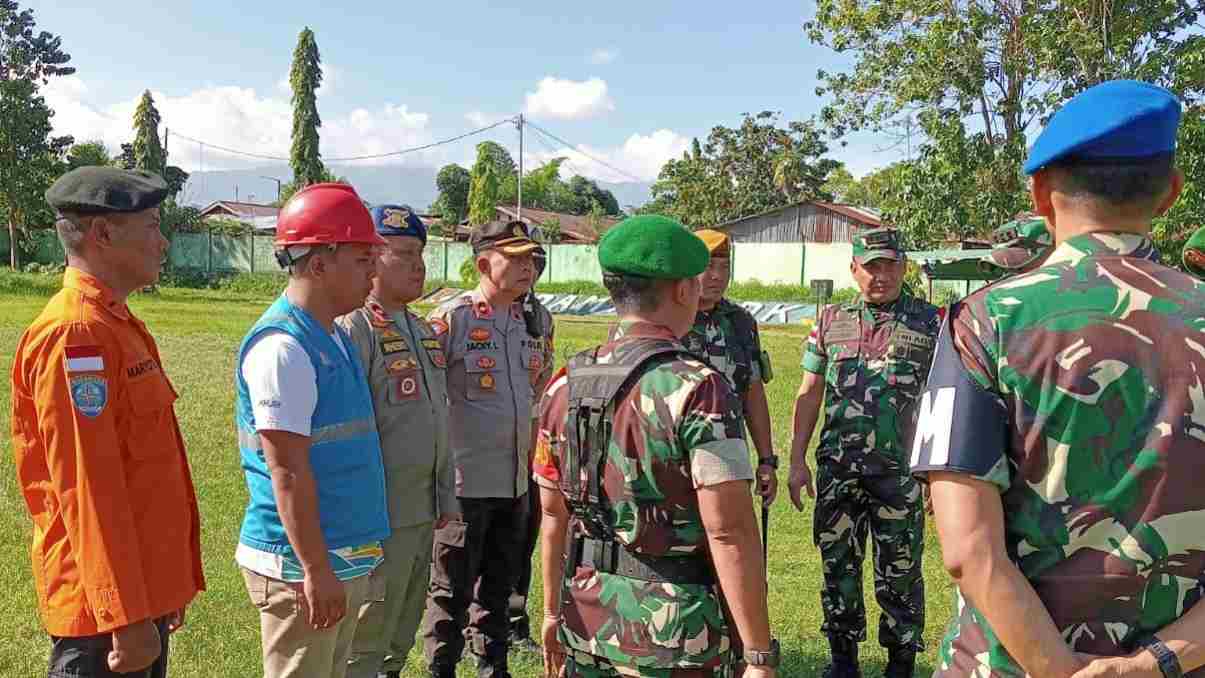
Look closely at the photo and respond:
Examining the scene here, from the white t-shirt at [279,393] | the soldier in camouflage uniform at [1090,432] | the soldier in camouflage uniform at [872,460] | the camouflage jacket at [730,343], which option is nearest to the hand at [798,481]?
the soldier in camouflage uniform at [872,460]

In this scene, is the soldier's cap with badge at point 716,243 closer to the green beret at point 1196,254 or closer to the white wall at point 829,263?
the green beret at point 1196,254

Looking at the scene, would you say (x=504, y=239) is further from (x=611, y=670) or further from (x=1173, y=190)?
(x=1173, y=190)

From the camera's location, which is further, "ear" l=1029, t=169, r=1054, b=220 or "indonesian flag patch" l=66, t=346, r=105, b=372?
"indonesian flag patch" l=66, t=346, r=105, b=372

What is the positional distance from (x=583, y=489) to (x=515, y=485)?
174 centimetres

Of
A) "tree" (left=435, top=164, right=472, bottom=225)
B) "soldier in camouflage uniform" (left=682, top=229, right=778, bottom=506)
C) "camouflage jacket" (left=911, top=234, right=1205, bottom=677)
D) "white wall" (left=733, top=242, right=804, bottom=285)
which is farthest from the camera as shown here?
"tree" (left=435, top=164, right=472, bottom=225)

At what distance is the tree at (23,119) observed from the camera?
3130cm

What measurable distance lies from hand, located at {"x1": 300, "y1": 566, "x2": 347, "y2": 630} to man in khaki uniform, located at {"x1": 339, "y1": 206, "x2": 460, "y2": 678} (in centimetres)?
71

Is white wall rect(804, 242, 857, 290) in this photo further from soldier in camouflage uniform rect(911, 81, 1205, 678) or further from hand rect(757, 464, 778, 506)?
soldier in camouflage uniform rect(911, 81, 1205, 678)

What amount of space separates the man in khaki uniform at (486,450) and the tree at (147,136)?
3712cm

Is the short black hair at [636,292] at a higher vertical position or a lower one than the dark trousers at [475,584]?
higher

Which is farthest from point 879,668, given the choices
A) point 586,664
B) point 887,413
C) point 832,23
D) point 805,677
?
point 832,23

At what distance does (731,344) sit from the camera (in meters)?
4.36

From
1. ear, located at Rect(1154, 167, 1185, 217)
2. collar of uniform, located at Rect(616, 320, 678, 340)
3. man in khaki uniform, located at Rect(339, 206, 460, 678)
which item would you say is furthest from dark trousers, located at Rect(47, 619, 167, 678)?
ear, located at Rect(1154, 167, 1185, 217)

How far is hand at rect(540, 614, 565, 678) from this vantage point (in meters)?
2.60
